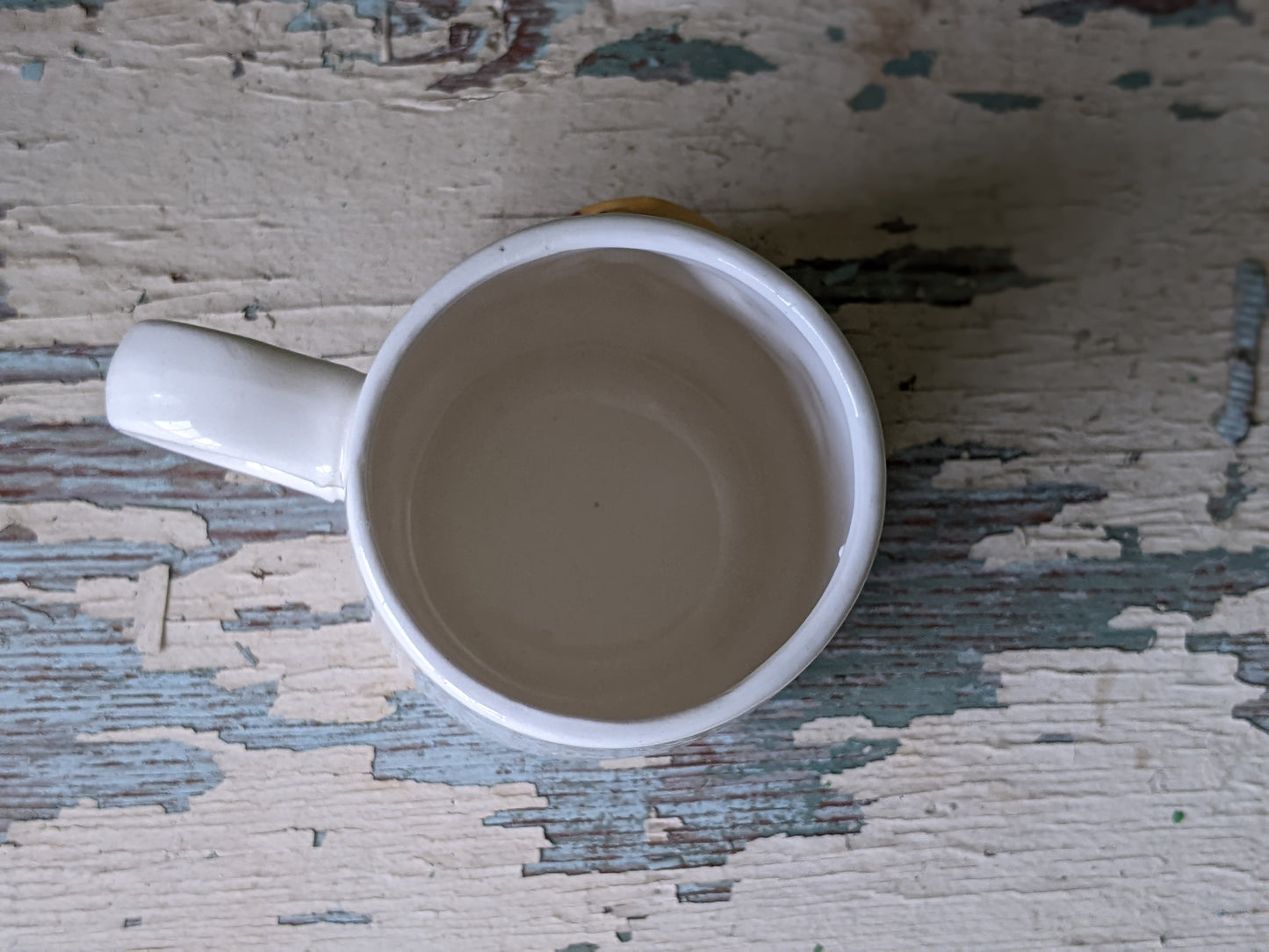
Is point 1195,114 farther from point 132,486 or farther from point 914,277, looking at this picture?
point 132,486

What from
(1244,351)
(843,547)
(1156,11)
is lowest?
(843,547)

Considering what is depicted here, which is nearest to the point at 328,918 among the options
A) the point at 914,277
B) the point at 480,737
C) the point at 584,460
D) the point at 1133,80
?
the point at 480,737

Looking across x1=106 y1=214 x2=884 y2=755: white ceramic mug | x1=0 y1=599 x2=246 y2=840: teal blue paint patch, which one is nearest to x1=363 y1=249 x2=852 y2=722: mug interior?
x1=106 y1=214 x2=884 y2=755: white ceramic mug

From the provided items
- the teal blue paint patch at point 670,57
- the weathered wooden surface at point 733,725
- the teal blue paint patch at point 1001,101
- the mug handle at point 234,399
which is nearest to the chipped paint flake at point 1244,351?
the weathered wooden surface at point 733,725

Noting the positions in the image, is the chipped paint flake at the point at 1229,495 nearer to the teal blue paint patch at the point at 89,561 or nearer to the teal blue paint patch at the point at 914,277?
the teal blue paint patch at the point at 914,277

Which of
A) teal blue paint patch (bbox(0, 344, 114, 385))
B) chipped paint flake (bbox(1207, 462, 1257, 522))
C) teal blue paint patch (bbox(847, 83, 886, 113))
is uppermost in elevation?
teal blue paint patch (bbox(847, 83, 886, 113))

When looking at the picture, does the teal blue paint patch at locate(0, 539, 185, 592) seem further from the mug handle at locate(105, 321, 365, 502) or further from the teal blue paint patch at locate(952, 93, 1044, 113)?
the teal blue paint patch at locate(952, 93, 1044, 113)

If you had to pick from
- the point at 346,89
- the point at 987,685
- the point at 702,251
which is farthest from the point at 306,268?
the point at 987,685
